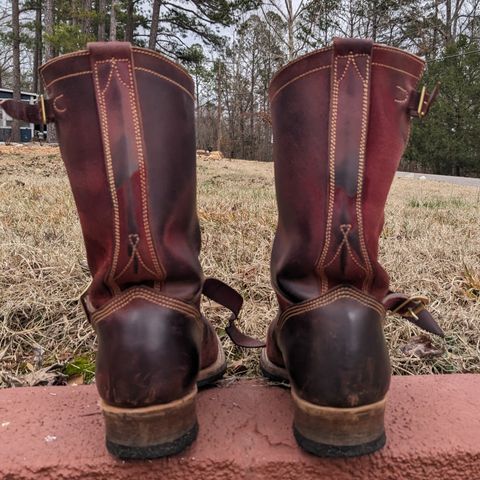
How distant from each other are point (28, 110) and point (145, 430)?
51 cm

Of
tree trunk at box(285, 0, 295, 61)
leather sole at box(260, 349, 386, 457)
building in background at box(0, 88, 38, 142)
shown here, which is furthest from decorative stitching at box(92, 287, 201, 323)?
building in background at box(0, 88, 38, 142)

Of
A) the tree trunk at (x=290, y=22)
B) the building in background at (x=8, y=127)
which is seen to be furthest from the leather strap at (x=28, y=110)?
the building in background at (x=8, y=127)

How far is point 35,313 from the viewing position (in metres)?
1.31

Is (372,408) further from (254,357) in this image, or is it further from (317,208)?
(254,357)

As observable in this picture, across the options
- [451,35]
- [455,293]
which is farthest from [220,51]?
[455,293]

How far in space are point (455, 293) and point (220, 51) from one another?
1495 cm

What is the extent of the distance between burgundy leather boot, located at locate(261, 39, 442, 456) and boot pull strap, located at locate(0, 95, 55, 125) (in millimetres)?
366

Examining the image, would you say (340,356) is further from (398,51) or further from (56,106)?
(56,106)

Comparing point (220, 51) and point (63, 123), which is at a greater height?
point (220, 51)

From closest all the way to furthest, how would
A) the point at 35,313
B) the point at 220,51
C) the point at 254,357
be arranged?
the point at 254,357 → the point at 35,313 → the point at 220,51

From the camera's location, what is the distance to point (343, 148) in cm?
76

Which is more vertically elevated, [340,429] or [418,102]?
[418,102]

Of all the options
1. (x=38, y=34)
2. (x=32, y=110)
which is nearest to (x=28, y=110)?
(x=32, y=110)

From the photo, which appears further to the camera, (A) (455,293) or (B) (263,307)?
(A) (455,293)
